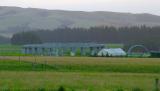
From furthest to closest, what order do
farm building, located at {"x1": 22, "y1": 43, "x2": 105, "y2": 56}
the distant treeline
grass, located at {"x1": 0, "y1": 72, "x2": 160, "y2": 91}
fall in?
the distant treeline
farm building, located at {"x1": 22, "y1": 43, "x2": 105, "y2": 56}
grass, located at {"x1": 0, "y1": 72, "x2": 160, "y2": 91}

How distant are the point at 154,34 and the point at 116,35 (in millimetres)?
25965

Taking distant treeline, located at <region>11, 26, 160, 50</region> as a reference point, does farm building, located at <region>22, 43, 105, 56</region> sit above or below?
above

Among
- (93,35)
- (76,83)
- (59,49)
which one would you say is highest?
(76,83)

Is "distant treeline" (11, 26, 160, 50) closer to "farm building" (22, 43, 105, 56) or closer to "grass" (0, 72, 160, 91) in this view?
"farm building" (22, 43, 105, 56)

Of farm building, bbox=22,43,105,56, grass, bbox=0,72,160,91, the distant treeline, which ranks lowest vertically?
the distant treeline

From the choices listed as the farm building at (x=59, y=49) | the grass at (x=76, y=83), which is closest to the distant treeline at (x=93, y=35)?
the farm building at (x=59, y=49)

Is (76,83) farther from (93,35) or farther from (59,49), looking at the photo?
(93,35)

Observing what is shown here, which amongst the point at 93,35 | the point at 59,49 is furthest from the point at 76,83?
the point at 93,35

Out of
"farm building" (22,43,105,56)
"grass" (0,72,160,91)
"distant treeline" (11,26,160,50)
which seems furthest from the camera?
"distant treeline" (11,26,160,50)

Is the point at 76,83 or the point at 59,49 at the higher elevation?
the point at 76,83

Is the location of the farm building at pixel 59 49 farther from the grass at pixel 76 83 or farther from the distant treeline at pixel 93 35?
the grass at pixel 76 83

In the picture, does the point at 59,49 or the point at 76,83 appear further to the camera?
the point at 59,49

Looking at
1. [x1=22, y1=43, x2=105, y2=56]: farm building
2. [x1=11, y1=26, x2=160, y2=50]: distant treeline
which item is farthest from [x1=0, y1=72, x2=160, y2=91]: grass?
[x1=11, y1=26, x2=160, y2=50]: distant treeline

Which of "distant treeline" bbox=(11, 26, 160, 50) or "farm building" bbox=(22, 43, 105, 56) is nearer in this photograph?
"farm building" bbox=(22, 43, 105, 56)
